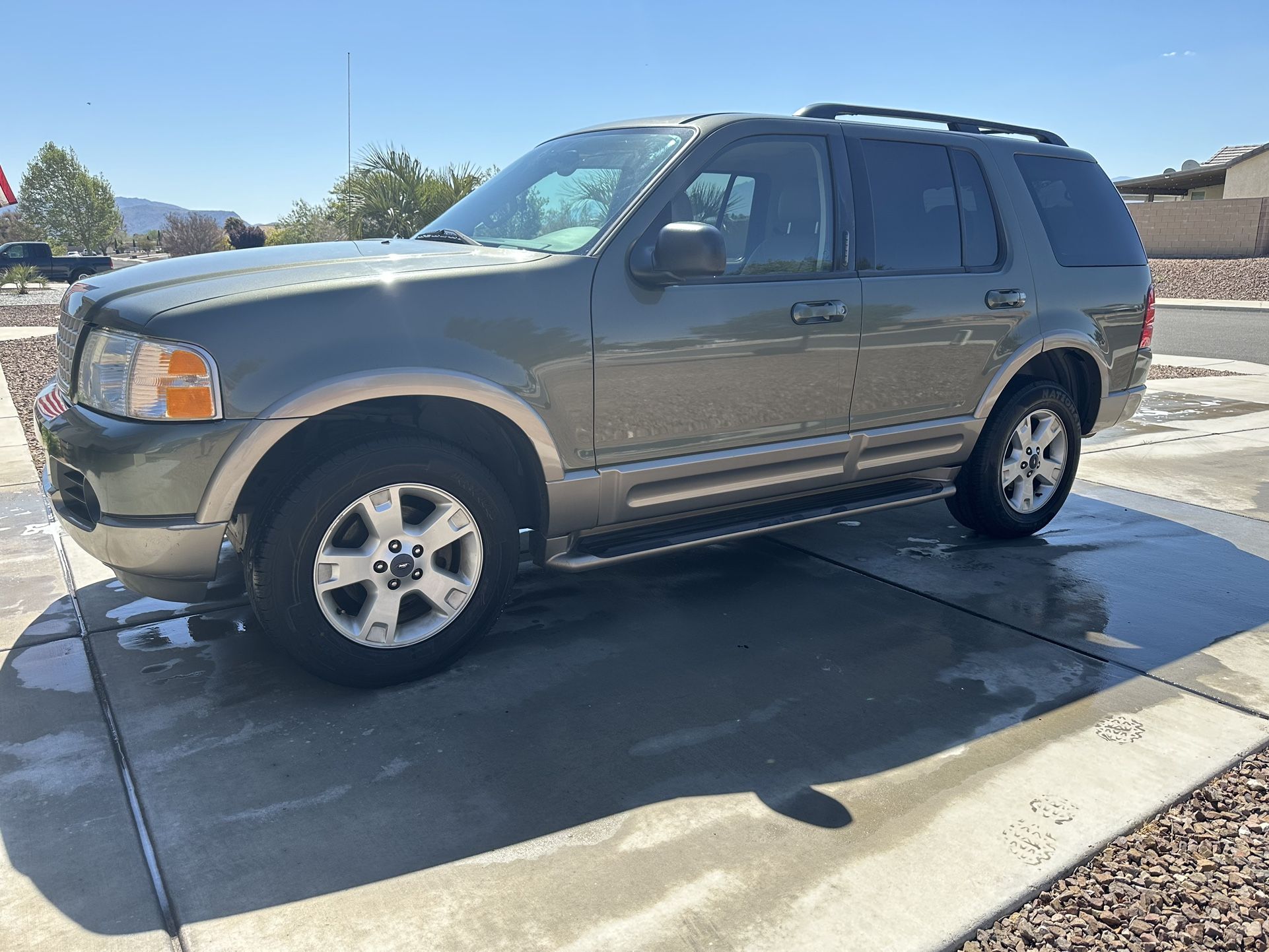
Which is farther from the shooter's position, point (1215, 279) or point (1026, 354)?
point (1215, 279)

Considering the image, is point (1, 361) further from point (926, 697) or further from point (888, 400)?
point (926, 697)

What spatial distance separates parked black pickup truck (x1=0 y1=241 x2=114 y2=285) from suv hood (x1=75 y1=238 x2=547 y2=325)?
1402 inches

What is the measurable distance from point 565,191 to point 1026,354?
243 centimetres

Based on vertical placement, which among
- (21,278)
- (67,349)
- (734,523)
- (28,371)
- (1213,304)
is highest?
(21,278)

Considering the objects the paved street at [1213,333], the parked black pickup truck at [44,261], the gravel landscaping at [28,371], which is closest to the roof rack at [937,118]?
the gravel landscaping at [28,371]

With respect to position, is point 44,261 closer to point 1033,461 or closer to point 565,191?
point 565,191

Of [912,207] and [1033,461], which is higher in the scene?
[912,207]

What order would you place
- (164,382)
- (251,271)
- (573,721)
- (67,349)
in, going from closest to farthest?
(164,382)
(573,721)
(251,271)
(67,349)

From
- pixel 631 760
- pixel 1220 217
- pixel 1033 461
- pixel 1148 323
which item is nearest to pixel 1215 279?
pixel 1220 217

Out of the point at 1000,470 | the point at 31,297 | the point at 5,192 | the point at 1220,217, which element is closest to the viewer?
the point at 1000,470

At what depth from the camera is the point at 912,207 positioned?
14.9 ft

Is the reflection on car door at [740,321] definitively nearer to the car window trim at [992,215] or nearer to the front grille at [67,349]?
the car window trim at [992,215]

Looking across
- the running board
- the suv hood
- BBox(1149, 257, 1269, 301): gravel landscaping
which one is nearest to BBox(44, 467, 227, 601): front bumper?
the suv hood

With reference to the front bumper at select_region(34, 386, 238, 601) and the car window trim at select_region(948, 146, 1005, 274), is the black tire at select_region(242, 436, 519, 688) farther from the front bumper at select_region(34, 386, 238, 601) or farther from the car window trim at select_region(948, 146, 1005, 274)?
the car window trim at select_region(948, 146, 1005, 274)
